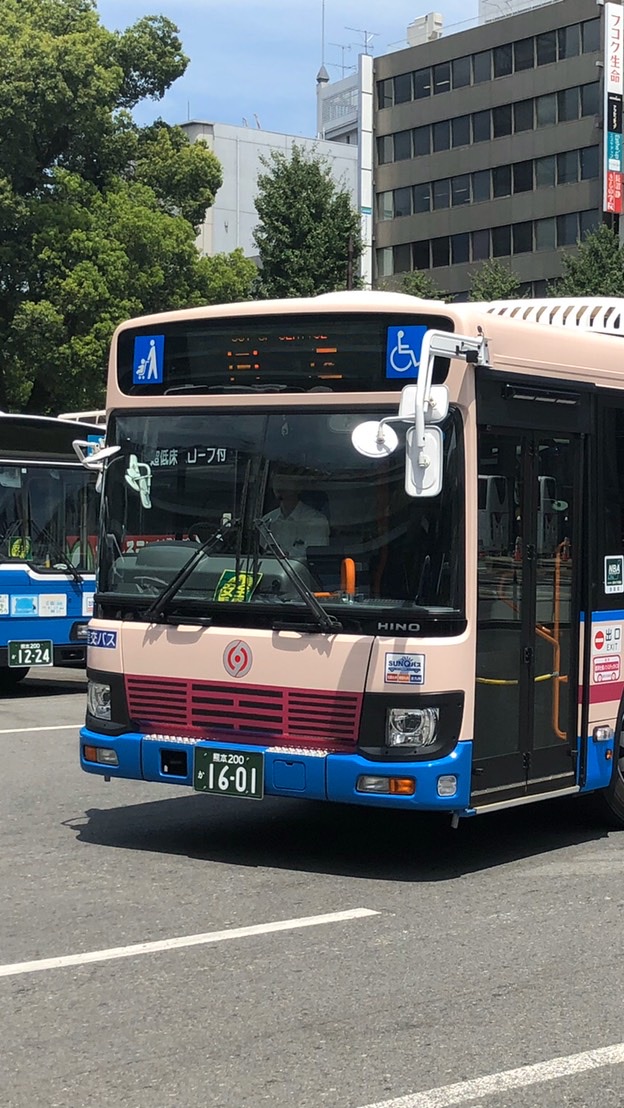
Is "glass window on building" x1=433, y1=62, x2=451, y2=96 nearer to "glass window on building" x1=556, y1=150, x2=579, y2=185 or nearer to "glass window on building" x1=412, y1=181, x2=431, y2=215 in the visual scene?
"glass window on building" x1=412, y1=181, x2=431, y2=215

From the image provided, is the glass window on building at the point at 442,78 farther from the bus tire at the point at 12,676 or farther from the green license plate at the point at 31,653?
the green license plate at the point at 31,653

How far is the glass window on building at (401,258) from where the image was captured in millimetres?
72562

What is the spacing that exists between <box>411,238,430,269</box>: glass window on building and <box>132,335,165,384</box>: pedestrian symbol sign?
6408 centimetres

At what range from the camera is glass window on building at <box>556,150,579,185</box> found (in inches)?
2475

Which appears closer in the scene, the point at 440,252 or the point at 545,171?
the point at 545,171

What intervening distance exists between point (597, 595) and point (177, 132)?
3082 centimetres

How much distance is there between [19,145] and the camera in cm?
3241

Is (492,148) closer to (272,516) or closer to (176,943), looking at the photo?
(272,516)

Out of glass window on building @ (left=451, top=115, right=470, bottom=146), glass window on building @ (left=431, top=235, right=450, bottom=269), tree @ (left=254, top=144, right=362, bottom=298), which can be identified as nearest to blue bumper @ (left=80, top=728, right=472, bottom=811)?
tree @ (left=254, top=144, right=362, bottom=298)

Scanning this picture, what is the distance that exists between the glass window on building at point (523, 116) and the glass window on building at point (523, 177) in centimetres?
143

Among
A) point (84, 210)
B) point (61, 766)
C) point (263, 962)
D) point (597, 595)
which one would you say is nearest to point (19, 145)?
point (84, 210)

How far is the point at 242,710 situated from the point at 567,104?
59.2 meters

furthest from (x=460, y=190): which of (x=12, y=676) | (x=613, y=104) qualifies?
(x=12, y=676)

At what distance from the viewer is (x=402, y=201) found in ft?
239
